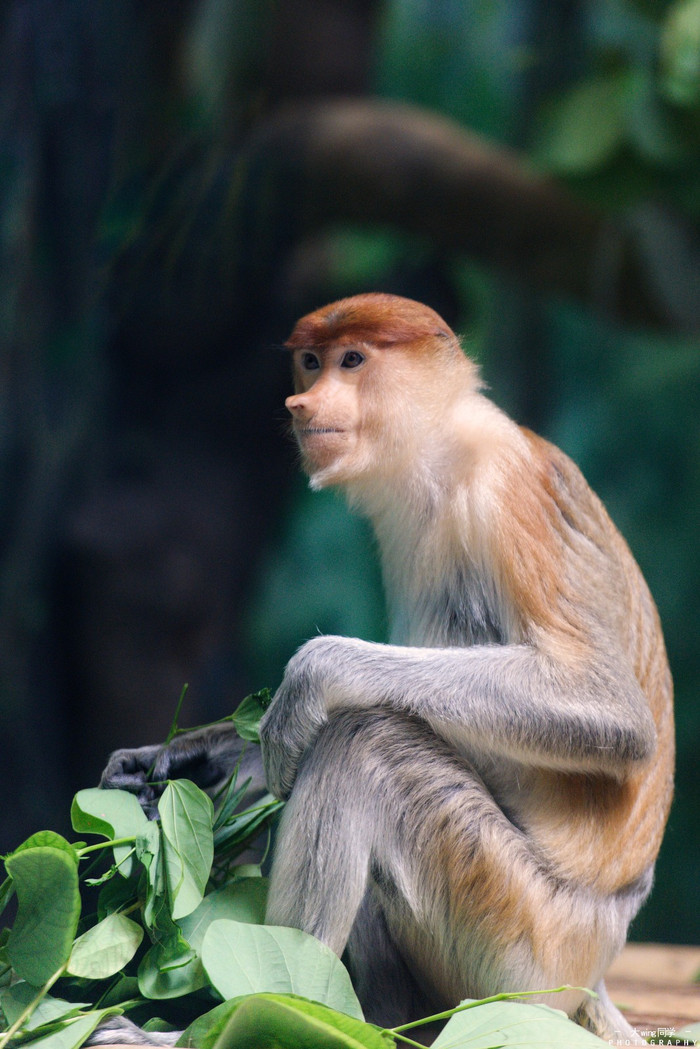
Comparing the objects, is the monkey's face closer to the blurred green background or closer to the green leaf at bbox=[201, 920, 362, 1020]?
the green leaf at bbox=[201, 920, 362, 1020]

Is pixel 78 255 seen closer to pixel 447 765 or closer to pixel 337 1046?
pixel 447 765

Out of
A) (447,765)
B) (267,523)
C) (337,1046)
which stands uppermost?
(447,765)

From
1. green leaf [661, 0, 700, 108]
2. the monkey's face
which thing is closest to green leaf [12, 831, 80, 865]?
the monkey's face

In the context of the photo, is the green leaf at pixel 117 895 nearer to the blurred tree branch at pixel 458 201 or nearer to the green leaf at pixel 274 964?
the green leaf at pixel 274 964

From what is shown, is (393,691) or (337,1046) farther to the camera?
(393,691)

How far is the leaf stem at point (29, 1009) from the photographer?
1855mm

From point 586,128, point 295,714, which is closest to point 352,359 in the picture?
point 295,714

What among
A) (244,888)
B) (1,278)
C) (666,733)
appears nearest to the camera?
(244,888)

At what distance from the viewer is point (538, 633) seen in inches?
86.6

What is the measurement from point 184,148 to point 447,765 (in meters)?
3.62

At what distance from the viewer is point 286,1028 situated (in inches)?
66.6

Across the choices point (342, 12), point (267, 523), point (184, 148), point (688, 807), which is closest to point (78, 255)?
point (184, 148)

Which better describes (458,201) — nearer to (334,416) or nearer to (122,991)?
(334,416)

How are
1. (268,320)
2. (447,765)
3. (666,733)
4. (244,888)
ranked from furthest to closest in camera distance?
(268,320) < (666,733) < (244,888) < (447,765)
